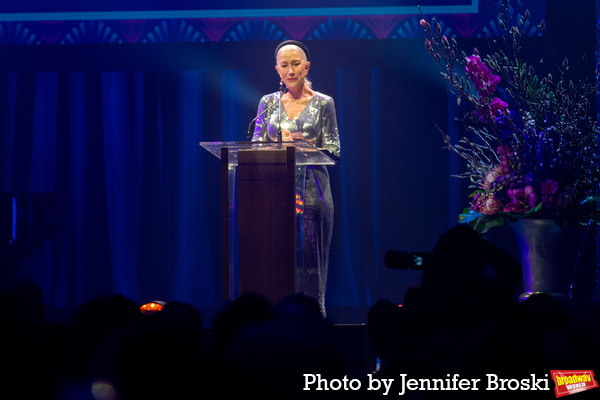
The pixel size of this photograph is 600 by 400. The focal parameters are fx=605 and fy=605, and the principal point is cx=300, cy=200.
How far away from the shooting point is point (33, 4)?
17.5ft

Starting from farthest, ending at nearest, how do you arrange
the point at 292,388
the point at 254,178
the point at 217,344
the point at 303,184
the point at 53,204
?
the point at 53,204
the point at 303,184
the point at 254,178
the point at 217,344
the point at 292,388

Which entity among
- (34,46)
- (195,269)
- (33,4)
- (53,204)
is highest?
(33,4)

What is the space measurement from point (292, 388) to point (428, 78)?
4.48 metres

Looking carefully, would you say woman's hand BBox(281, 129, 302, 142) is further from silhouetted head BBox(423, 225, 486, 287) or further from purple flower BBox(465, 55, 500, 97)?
silhouetted head BBox(423, 225, 486, 287)

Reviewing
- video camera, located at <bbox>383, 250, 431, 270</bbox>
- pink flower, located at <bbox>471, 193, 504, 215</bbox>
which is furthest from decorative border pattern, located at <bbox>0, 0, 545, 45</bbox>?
video camera, located at <bbox>383, 250, 431, 270</bbox>

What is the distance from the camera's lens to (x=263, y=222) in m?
2.95

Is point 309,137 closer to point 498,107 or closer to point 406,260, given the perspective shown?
point 498,107

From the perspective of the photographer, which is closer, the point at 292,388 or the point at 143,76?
the point at 292,388

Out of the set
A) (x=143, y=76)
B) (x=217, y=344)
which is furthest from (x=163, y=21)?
(x=217, y=344)

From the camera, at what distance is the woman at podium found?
12.3ft

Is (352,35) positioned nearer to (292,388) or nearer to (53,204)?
(53,204)

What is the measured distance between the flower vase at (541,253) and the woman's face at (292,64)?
1637 mm

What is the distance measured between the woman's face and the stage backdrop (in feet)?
5.03

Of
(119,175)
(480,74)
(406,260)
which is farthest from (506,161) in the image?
(119,175)
